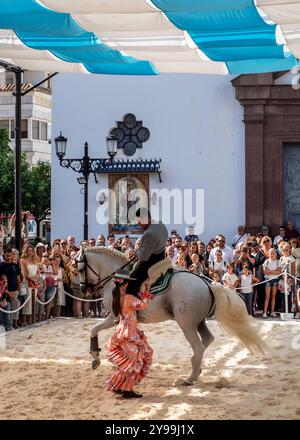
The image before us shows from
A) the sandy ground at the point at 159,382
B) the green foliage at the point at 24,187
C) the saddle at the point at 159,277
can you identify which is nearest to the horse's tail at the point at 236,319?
the sandy ground at the point at 159,382

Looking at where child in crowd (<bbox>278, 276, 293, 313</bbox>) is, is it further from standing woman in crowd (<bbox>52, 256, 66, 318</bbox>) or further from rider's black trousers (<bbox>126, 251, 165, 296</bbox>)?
rider's black trousers (<bbox>126, 251, 165, 296</bbox>)

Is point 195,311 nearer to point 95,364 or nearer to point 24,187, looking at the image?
point 95,364

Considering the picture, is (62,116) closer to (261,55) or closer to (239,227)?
(239,227)

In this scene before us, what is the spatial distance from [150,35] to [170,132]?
47.3 feet

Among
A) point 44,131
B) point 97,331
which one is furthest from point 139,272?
point 44,131

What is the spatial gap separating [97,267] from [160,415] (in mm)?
2504

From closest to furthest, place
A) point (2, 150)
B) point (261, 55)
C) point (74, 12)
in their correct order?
point (74, 12), point (261, 55), point (2, 150)

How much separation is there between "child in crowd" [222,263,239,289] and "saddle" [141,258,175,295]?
6096mm

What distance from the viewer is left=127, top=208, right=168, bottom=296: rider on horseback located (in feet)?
29.5

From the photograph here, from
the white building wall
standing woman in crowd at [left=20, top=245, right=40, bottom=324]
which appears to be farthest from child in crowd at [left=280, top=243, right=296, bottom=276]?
the white building wall

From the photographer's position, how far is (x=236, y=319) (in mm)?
9586

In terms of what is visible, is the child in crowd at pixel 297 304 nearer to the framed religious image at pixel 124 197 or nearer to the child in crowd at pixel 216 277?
the child in crowd at pixel 216 277

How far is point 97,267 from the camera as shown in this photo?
391 inches
